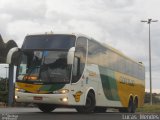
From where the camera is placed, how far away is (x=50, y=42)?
858 inches

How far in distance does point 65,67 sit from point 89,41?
8.75ft

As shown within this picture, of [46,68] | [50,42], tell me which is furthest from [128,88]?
[46,68]

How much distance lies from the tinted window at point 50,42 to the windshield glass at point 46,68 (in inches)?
11.8

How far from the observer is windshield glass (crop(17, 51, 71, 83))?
21031mm

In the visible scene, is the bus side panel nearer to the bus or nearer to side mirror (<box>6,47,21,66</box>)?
the bus

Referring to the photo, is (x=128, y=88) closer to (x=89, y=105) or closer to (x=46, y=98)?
(x=89, y=105)

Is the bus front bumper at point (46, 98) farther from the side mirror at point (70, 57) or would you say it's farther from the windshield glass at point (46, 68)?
the side mirror at point (70, 57)

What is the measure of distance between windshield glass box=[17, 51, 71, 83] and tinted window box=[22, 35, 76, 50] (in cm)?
30

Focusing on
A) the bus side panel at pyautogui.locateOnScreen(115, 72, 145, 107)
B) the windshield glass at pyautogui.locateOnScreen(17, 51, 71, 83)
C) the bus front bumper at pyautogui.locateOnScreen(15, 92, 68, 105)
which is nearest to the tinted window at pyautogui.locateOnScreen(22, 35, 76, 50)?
the windshield glass at pyautogui.locateOnScreen(17, 51, 71, 83)

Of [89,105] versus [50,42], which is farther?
[89,105]

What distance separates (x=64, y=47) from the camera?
21375 millimetres

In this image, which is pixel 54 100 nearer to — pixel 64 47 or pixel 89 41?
pixel 64 47

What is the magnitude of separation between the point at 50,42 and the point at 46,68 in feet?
4.25

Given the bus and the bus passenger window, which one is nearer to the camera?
the bus
